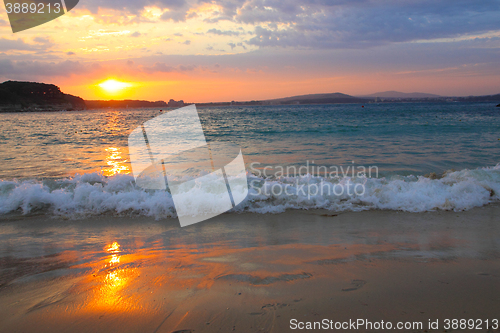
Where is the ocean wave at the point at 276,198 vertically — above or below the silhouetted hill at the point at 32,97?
below

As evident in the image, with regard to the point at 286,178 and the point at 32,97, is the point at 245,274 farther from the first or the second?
the point at 32,97

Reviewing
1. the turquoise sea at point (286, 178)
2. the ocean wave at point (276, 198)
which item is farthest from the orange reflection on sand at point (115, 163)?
the ocean wave at point (276, 198)

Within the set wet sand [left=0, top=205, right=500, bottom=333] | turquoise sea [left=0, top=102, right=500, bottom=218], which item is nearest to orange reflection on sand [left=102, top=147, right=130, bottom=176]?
turquoise sea [left=0, top=102, right=500, bottom=218]

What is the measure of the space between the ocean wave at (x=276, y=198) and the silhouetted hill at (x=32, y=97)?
272ft

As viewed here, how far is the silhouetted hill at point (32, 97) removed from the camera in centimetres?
6886

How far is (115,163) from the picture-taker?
915 centimetres

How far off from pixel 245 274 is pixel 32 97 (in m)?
99.8

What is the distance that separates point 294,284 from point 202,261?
3.64 ft

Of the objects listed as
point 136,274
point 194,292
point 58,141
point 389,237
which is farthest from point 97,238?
point 58,141

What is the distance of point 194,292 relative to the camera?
248 centimetres

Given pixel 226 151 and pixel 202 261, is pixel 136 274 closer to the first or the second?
pixel 202 261

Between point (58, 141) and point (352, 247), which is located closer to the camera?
point (352, 247)

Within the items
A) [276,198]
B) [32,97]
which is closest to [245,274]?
[276,198]

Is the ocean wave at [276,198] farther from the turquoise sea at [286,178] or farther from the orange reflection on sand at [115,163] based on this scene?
the orange reflection on sand at [115,163]
